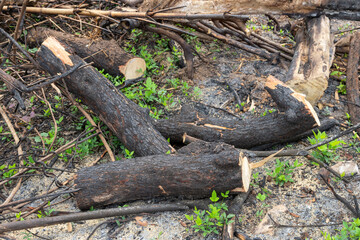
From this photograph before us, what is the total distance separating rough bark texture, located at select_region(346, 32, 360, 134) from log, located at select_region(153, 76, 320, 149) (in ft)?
3.03

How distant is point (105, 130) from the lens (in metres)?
3.76

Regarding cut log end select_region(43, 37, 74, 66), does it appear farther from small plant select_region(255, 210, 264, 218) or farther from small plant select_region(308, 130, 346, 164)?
small plant select_region(308, 130, 346, 164)

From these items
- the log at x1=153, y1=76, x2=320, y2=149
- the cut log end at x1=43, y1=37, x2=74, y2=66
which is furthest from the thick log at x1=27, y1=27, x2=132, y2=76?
the log at x1=153, y1=76, x2=320, y2=149

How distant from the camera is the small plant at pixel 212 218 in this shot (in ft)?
8.59

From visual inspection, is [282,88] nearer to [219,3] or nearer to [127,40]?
[219,3]

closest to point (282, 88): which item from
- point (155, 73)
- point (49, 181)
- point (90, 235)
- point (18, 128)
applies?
point (155, 73)

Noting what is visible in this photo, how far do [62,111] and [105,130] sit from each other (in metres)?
0.62

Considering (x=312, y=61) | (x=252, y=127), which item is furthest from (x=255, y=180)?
(x=312, y=61)

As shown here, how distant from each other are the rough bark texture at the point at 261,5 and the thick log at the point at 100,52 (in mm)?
818

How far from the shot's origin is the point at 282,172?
3154 millimetres

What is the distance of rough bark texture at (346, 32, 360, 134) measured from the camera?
3.87 meters

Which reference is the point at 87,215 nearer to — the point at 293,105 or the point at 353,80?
the point at 293,105

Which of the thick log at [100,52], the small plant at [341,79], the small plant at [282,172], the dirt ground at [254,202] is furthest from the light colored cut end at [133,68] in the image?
the small plant at [341,79]

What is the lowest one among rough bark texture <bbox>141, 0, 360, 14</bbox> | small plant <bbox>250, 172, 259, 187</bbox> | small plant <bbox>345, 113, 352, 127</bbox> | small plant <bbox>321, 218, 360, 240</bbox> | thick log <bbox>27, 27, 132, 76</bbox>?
small plant <bbox>321, 218, 360, 240</bbox>
